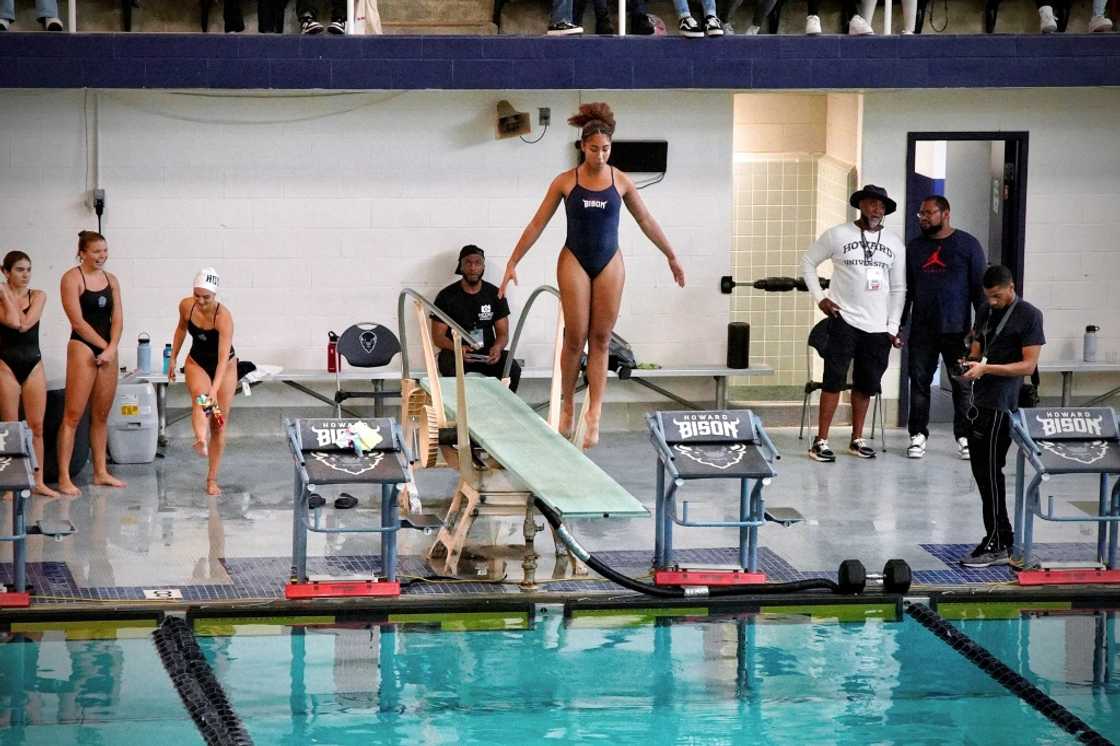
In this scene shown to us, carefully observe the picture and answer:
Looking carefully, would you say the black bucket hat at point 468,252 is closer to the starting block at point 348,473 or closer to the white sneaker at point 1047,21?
the starting block at point 348,473

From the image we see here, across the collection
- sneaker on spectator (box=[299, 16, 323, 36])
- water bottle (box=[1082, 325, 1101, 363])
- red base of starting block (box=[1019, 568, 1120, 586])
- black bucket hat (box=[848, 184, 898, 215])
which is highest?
sneaker on spectator (box=[299, 16, 323, 36])

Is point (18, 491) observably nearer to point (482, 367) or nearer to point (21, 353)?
point (21, 353)

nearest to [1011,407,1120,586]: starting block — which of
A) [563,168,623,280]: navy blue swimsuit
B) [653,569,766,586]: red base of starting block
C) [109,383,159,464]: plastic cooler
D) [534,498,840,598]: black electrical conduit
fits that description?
[534,498,840,598]: black electrical conduit

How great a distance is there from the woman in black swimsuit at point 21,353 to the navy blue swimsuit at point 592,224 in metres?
3.70

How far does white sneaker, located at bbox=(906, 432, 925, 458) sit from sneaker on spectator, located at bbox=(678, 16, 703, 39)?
3.36 meters

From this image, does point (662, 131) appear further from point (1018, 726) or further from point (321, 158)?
point (1018, 726)

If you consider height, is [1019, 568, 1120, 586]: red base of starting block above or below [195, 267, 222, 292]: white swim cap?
below

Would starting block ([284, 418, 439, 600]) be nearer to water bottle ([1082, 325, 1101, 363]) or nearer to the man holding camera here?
the man holding camera

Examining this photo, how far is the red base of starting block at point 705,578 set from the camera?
9.30 meters

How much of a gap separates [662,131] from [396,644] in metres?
6.22

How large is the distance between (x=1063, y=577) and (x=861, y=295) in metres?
3.70

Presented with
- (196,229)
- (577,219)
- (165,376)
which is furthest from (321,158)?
(577,219)

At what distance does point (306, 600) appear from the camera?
8992 millimetres

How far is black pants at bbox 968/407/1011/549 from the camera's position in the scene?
32.3 ft
